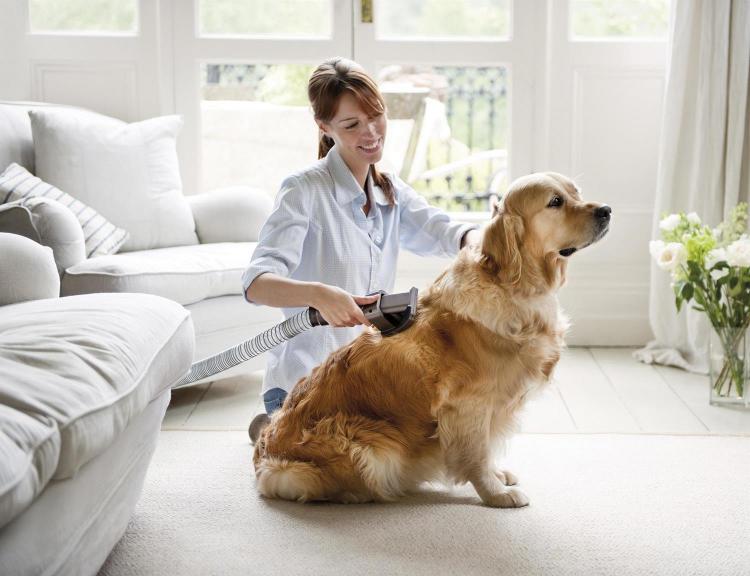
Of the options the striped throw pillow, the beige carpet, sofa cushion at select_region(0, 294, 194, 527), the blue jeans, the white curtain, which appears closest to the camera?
sofa cushion at select_region(0, 294, 194, 527)

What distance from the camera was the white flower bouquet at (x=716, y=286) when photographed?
3.27 m

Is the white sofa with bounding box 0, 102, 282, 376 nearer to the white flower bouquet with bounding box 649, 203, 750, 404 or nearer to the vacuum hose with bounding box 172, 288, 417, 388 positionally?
the vacuum hose with bounding box 172, 288, 417, 388

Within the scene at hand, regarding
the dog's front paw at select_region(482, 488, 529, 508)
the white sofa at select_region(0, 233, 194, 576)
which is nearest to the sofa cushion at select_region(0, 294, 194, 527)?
the white sofa at select_region(0, 233, 194, 576)

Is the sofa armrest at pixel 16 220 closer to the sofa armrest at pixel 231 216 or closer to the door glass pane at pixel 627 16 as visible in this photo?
the sofa armrest at pixel 231 216

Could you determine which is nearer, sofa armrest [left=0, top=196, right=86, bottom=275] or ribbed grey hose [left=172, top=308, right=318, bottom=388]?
ribbed grey hose [left=172, top=308, right=318, bottom=388]

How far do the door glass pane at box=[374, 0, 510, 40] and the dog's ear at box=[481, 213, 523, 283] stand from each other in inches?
88.9

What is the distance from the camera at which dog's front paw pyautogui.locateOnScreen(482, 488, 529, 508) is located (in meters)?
2.31

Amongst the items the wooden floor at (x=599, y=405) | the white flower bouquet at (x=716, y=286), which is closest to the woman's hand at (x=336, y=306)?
the wooden floor at (x=599, y=405)

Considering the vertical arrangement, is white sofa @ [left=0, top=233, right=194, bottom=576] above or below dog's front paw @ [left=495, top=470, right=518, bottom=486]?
above

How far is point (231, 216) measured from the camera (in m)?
3.89

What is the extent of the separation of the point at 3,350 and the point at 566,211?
1.22 meters

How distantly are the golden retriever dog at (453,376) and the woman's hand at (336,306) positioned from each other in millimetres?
143

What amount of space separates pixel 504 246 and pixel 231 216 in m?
1.89

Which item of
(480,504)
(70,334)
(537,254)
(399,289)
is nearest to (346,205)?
(537,254)
